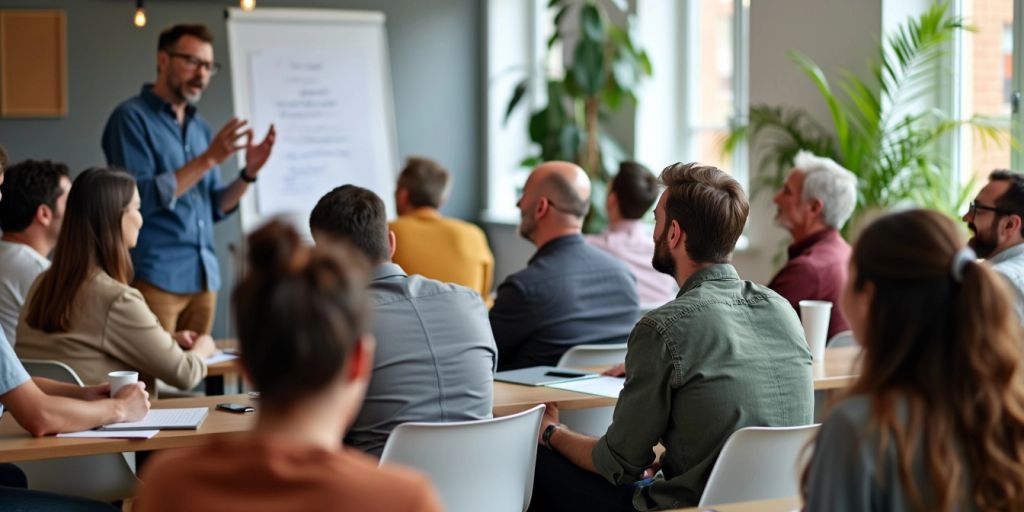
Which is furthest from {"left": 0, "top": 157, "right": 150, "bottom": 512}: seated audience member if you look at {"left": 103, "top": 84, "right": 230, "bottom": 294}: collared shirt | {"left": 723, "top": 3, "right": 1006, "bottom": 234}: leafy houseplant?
{"left": 723, "top": 3, "right": 1006, "bottom": 234}: leafy houseplant

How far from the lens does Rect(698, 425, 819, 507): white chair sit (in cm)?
225

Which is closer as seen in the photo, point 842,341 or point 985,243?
point 985,243

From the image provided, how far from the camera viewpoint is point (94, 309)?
311 centimetres

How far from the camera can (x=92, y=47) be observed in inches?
281

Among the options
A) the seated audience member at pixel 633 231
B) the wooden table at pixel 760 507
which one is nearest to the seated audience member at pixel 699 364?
the wooden table at pixel 760 507

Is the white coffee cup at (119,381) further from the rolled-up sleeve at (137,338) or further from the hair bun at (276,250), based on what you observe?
the hair bun at (276,250)

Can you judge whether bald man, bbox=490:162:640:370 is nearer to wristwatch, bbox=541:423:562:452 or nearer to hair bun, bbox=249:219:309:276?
wristwatch, bbox=541:423:562:452

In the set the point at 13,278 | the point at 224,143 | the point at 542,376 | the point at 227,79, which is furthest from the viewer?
the point at 227,79

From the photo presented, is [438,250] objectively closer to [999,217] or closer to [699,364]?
[999,217]

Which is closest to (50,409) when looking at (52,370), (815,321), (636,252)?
(52,370)

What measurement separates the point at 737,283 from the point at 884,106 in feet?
10.4

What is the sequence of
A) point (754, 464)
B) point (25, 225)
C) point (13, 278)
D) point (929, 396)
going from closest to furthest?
point (929, 396) → point (754, 464) → point (13, 278) → point (25, 225)

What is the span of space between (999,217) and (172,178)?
3.04m

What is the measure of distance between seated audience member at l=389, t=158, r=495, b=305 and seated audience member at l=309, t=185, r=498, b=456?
2.44 m
